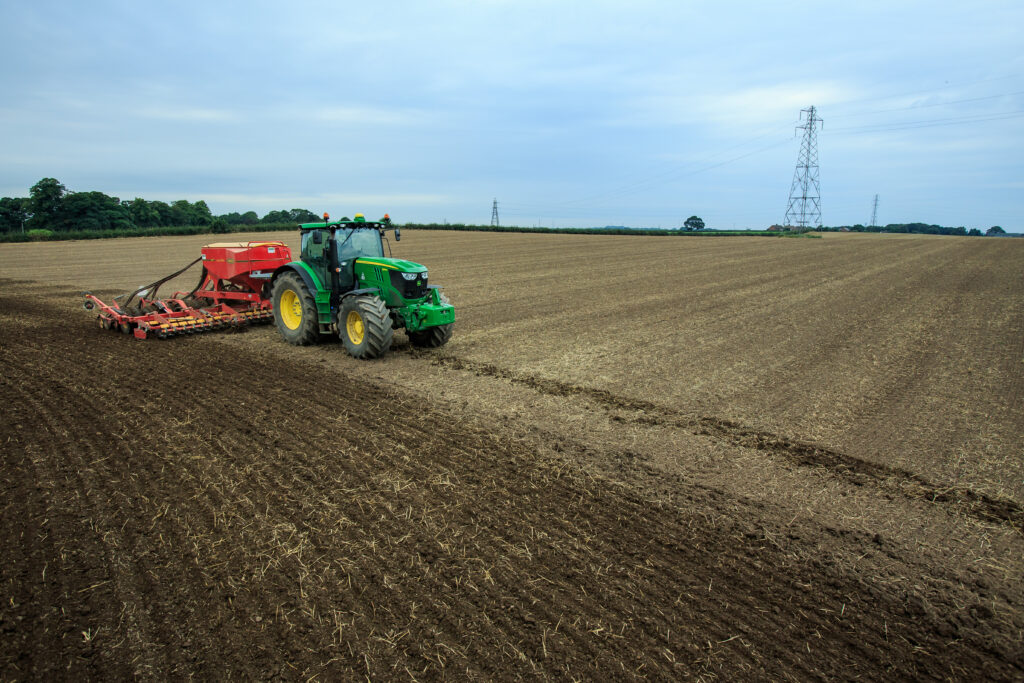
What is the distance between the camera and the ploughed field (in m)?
3.02

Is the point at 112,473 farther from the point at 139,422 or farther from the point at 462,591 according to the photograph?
the point at 462,591

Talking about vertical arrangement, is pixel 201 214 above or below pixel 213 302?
above

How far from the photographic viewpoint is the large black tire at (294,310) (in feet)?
30.5

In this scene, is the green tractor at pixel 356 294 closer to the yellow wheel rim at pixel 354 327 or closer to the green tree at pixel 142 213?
the yellow wheel rim at pixel 354 327

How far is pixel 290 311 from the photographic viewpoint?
10.0 meters

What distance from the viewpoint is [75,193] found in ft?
197

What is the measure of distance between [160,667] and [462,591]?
1.54 meters

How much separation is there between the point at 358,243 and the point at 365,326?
5.74 ft

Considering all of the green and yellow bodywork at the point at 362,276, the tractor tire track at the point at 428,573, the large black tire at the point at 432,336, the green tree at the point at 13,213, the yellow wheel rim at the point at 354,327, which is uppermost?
the green tree at the point at 13,213

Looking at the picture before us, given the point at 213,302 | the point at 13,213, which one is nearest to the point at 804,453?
the point at 213,302

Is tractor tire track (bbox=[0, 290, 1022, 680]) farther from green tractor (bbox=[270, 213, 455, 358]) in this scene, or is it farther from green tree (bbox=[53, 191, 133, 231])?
green tree (bbox=[53, 191, 133, 231])

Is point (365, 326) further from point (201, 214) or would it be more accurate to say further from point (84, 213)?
point (201, 214)

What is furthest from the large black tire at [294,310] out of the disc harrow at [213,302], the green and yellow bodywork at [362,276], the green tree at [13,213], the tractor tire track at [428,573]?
the green tree at [13,213]

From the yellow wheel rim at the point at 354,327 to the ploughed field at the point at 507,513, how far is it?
341 mm
